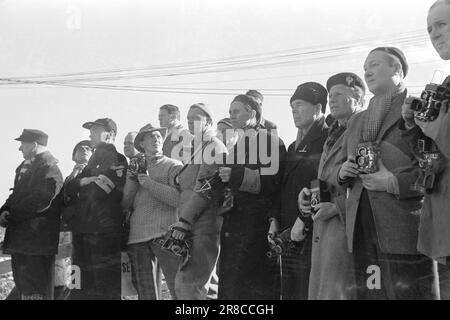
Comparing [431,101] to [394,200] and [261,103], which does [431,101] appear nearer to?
[394,200]

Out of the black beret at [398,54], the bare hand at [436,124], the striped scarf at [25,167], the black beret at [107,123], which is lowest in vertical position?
the bare hand at [436,124]

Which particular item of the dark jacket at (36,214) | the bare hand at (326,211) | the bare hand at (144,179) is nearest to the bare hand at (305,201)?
the bare hand at (326,211)

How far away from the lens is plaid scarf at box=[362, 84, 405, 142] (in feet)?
13.0

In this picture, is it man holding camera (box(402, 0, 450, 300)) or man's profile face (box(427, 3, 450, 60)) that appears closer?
man holding camera (box(402, 0, 450, 300))

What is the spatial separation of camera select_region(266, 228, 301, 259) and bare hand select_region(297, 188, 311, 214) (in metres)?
0.24

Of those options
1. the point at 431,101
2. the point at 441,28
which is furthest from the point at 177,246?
the point at 441,28

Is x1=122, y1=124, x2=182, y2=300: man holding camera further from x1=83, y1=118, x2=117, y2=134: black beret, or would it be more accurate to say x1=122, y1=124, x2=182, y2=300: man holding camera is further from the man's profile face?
the man's profile face

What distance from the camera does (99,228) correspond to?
5477mm

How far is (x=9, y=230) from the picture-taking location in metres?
5.81

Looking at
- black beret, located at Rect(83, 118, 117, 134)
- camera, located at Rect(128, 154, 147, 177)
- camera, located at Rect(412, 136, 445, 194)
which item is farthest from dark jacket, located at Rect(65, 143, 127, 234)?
camera, located at Rect(412, 136, 445, 194)

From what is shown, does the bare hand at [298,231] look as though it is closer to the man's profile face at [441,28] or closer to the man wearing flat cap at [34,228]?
the man's profile face at [441,28]

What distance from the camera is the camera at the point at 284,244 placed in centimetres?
447

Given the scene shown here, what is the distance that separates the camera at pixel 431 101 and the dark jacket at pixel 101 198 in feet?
9.24
